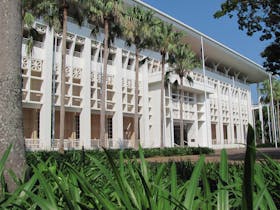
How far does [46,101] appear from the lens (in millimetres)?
29938

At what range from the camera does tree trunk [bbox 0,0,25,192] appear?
395 centimetres

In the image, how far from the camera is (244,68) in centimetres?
7181

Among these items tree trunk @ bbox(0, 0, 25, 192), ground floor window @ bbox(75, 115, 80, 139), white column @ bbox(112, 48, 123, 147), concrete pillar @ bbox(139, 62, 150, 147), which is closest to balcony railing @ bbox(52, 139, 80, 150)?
ground floor window @ bbox(75, 115, 80, 139)

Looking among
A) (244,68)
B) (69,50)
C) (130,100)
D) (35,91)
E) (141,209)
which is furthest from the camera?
(244,68)

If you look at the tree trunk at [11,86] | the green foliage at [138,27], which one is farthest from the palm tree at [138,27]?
the tree trunk at [11,86]

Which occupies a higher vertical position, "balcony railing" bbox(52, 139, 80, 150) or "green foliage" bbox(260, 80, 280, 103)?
"green foliage" bbox(260, 80, 280, 103)

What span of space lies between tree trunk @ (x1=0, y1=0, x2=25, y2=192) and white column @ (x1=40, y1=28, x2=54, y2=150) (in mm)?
25723

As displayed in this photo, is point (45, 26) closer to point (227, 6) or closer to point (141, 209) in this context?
point (227, 6)

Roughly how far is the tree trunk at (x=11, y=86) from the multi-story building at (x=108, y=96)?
82.6ft

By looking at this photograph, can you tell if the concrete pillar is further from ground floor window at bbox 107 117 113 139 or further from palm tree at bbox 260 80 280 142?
palm tree at bbox 260 80 280 142

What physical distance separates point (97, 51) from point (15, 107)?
33.8 m

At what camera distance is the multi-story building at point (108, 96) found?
1185 inches

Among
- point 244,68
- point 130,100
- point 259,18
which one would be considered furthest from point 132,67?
point 244,68

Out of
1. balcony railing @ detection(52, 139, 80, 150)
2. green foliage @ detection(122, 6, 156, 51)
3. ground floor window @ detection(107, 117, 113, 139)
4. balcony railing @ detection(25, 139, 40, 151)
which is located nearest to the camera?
balcony railing @ detection(25, 139, 40, 151)
